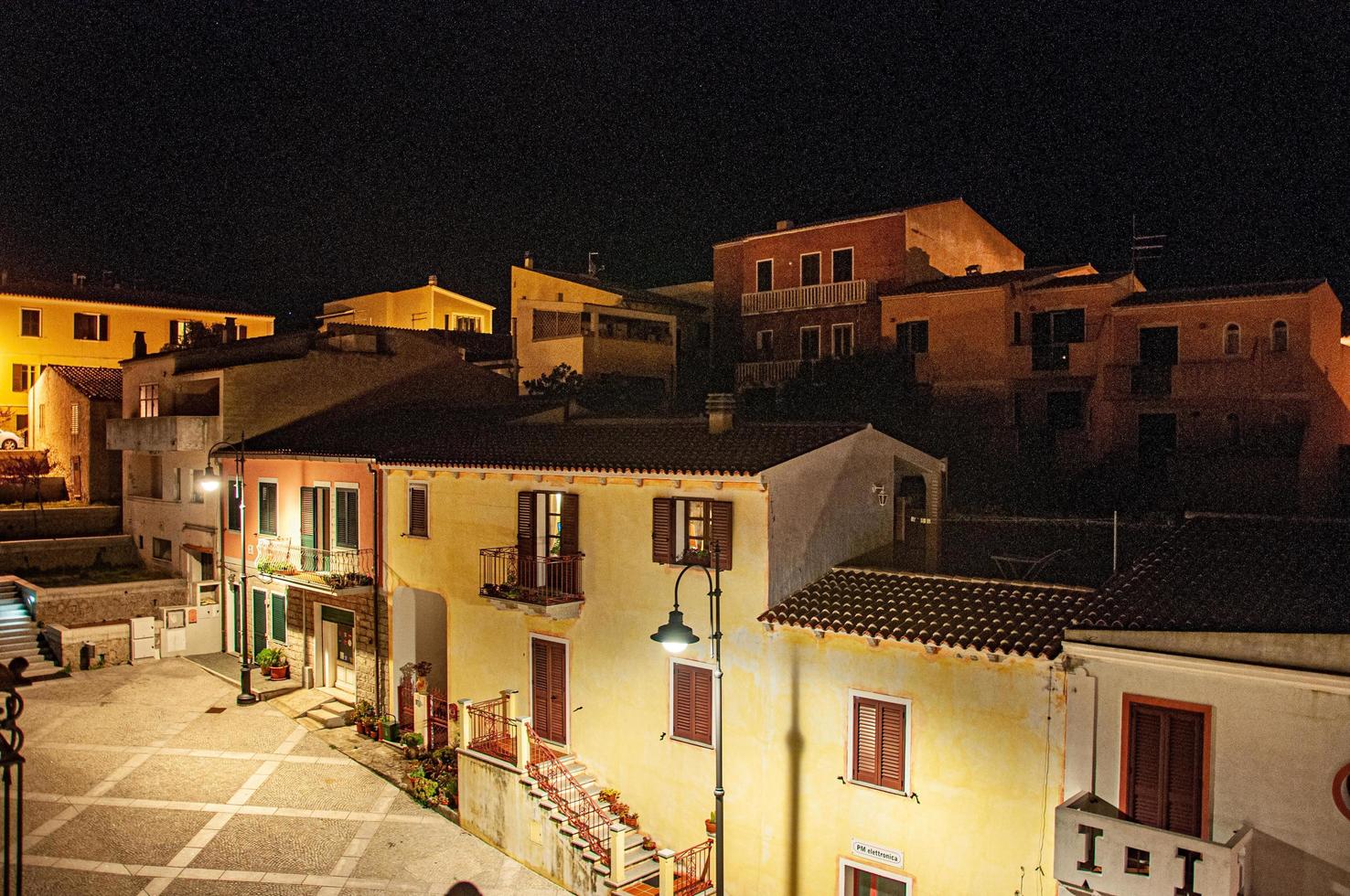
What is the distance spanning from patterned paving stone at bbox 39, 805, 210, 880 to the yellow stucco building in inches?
1190

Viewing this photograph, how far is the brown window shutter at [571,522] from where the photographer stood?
17672 mm

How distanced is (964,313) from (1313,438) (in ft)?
35.5

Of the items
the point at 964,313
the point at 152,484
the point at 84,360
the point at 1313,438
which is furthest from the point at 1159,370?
the point at 84,360

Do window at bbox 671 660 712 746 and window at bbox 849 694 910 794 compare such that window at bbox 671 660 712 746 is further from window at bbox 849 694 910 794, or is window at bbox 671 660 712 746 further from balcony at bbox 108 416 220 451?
balcony at bbox 108 416 220 451

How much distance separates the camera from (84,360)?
4553 cm

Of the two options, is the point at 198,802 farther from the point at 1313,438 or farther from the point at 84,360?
the point at 84,360

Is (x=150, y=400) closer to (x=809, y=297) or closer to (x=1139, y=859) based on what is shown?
(x=809, y=297)

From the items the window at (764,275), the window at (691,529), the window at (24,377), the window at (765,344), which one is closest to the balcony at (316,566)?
the window at (691,529)

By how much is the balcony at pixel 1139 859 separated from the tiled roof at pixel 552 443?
22.2ft

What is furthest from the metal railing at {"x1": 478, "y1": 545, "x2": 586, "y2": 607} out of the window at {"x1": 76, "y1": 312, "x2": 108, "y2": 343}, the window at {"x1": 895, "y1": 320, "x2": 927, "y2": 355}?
the window at {"x1": 76, "y1": 312, "x2": 108, "y2": 343}

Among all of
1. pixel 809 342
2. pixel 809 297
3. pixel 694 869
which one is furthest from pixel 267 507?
pixel 809 297

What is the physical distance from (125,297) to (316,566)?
3202cm

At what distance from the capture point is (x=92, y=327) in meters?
45.6

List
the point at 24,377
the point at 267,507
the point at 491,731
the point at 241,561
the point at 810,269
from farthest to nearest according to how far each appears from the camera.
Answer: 1. the point at 24,377
2. the point at 810,269
3. the point at 241,561
4. the point at 267,507
5. the point at 491,731
